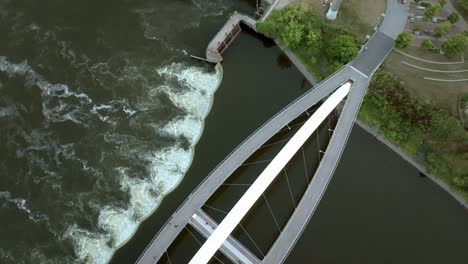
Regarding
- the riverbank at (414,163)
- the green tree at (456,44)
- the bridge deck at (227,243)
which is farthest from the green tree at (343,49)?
the bridge deck at (227,243)

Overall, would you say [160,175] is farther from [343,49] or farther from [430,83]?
[430,83]

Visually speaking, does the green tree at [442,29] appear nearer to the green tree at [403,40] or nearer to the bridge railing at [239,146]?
the green tree at [403,40]

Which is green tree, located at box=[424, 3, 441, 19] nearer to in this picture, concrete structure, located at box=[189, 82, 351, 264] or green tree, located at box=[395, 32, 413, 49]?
green tree, located at box=[395, 32, 413, 49]

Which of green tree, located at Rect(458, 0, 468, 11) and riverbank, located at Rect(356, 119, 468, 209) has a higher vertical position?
green tree, located at Rect(458, 0, 468, 11)

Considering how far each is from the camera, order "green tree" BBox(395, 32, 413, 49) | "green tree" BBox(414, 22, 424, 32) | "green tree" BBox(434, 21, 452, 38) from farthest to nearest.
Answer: "green tree" BBox(414, 22, 424, 32), "green tree" BBox(434, 21, 452, 38), "green tree" BBox(395, 32, 413, 49)

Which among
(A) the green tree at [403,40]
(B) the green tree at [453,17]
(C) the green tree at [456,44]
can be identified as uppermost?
(B) the green tree at [453,17]

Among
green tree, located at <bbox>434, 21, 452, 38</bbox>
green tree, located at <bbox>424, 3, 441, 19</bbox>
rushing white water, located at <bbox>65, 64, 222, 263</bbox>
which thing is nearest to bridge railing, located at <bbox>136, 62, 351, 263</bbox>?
rushing white water, located at <bbox>65, 64, 222, 263</bbox>
